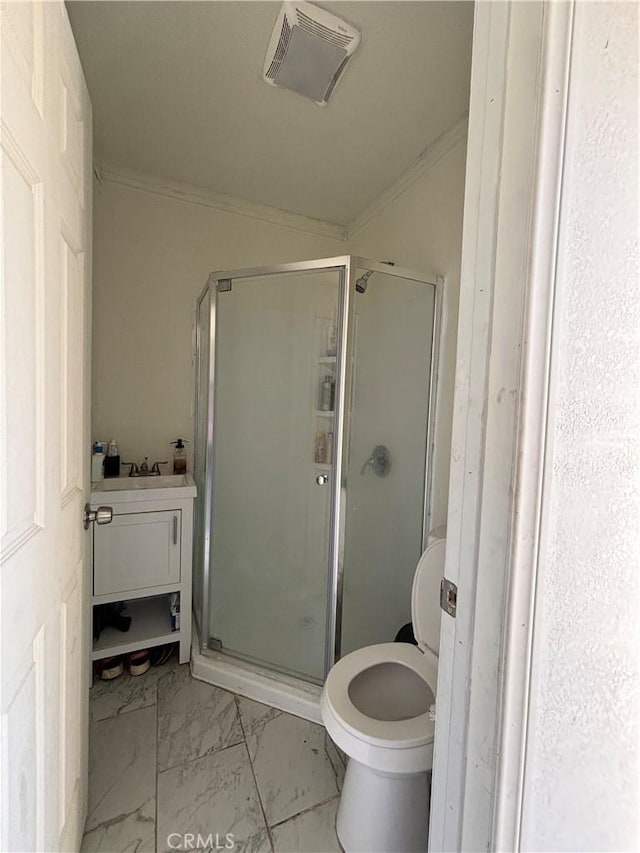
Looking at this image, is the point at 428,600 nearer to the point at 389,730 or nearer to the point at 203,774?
the point at 389,730

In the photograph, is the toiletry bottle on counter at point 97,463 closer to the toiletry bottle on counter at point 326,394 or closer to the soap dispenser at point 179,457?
the soap dispenser at point 179,457

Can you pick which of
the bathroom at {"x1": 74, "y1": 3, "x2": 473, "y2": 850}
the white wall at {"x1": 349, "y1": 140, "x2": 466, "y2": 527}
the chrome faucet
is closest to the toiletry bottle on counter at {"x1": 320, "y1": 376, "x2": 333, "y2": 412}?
the bathroom at {"x1": 74, "y1": 3, "x2": 473, "y2": 850}

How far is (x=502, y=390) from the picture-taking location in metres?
0.51

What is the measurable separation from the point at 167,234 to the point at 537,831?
7.94ft

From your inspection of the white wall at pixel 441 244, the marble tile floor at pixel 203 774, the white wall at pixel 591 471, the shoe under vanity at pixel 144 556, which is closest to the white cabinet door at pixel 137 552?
the shoe under vanity at pixel 144 556

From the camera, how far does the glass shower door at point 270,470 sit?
173 centimetres

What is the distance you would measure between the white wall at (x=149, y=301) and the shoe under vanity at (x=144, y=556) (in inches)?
13.8

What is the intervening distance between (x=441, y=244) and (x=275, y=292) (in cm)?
77

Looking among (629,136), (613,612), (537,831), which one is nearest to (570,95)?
(629,136)

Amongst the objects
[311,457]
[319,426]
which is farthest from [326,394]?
[311,457]

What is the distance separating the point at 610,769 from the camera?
58cm

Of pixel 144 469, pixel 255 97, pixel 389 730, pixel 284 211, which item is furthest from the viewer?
pixel 284 211

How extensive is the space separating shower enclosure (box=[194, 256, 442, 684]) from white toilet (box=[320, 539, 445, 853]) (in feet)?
1.24

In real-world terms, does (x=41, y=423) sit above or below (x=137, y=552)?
above
